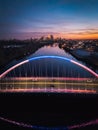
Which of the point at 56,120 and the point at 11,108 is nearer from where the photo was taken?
the point at 56,120

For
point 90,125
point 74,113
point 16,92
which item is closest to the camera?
point 90,125

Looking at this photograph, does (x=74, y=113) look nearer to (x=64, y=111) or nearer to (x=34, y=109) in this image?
(x=64, y=111)

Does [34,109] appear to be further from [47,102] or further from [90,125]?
A: [90,125]

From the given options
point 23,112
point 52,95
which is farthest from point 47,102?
point 23,112

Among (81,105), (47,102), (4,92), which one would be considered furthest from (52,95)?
(4,92)

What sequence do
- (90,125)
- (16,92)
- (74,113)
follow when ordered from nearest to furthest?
(90,125) < (74,113) < (16,92)

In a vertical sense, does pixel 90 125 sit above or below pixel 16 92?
below
